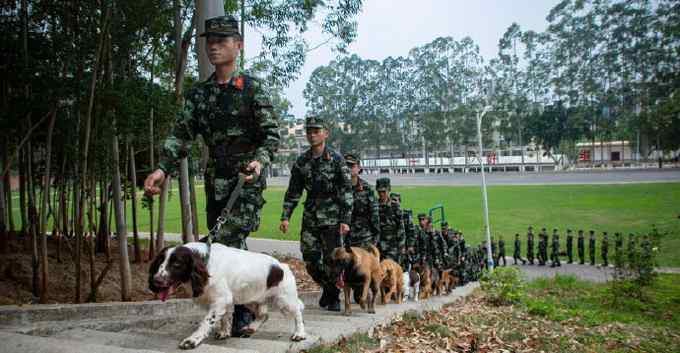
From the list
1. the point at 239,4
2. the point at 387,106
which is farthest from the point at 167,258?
the point at 387,106

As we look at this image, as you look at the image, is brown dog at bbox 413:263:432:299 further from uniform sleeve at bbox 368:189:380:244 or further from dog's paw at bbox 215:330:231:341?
dog's paw at bbox 215:330:231:341

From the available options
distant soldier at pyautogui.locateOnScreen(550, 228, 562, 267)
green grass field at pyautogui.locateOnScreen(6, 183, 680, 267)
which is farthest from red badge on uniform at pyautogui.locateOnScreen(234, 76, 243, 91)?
green grass field at pyautogui.locateOnScreen(6, 183, 680, 267)

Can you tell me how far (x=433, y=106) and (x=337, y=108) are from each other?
26937mm

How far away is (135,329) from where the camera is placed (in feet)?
13.9

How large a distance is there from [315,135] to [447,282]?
6136 millimetres

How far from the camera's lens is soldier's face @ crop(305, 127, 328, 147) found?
5912 mm

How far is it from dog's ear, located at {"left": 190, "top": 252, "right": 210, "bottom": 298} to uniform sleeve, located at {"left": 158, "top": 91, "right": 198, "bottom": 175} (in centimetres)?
82

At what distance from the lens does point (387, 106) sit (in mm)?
54312

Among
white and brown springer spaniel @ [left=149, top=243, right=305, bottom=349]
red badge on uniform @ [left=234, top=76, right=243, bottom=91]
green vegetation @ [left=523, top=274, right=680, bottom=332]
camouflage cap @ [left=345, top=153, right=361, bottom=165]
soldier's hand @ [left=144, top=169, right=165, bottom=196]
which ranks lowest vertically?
green vegetation @ [left=523, top=274, right=680, bottom=332]

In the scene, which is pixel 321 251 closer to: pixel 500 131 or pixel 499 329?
pixel 499 329

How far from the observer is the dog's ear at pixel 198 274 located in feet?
10.4

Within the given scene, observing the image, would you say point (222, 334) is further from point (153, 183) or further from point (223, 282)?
point (153, 183)

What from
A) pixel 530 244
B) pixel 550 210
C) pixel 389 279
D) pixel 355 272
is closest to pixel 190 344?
pixel 355 272

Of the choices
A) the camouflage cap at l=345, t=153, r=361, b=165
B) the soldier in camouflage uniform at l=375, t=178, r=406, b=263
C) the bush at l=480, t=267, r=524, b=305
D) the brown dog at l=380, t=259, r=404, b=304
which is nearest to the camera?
the brown dog at l=380, t=259, r=404, b=304
